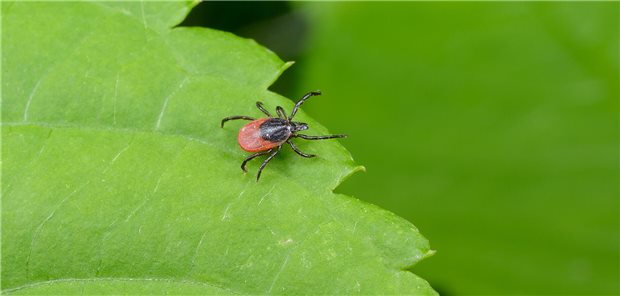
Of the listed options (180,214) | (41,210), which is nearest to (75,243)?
(41,210)

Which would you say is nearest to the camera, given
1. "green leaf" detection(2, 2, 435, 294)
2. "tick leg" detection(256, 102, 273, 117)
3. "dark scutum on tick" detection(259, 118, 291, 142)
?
"green leaf" detection(2, 2, 435, 294)

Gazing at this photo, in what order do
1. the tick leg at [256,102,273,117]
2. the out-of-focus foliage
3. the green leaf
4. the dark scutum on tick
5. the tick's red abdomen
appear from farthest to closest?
1. the out-of-focus foliage
2. the dark scutum on tick
3. the tick leg at [256,102,273,117]
4. the tick's red abdomen
5. the green leaf

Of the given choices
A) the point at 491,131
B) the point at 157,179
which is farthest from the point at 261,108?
the point at 491,131

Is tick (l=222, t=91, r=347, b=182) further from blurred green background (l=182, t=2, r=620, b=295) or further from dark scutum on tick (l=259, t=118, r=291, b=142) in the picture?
blurred green background (l=182, t=2, r=620, b=295)

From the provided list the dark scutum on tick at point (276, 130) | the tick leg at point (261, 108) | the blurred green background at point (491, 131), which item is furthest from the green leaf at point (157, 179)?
the blurred green background at point (491, 131)

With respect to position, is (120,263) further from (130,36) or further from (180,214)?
(130,36)

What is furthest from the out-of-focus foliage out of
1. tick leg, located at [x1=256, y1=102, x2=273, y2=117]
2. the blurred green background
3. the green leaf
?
the green leaf

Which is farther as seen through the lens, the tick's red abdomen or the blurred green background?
the blurred green background
